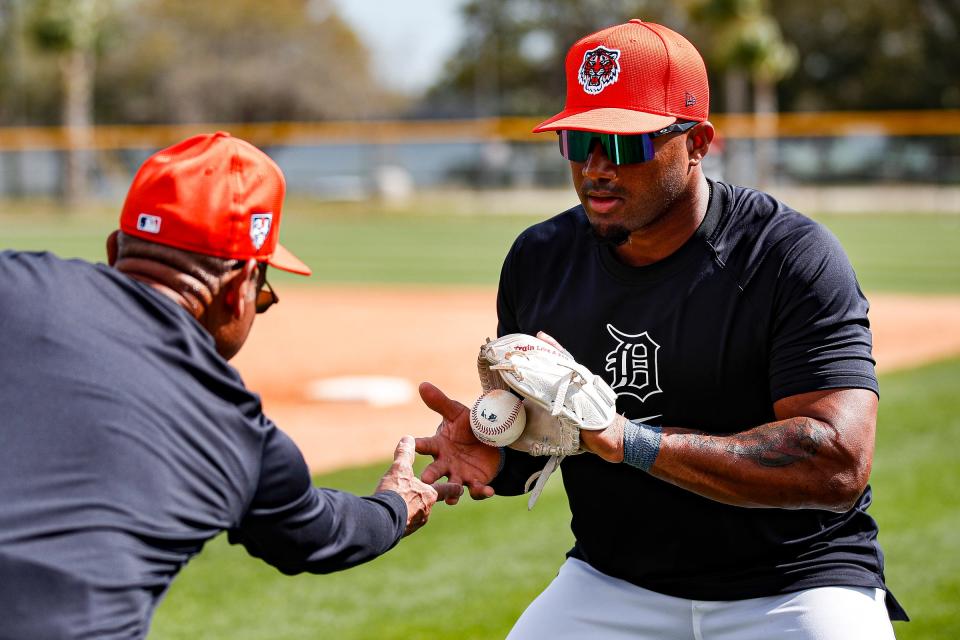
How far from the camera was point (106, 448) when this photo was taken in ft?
7.20

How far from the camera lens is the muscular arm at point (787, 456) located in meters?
2.90

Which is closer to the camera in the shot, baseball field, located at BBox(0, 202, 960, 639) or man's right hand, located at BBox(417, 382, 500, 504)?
man's right hand, located at BBox(417, 382, 500, 504)

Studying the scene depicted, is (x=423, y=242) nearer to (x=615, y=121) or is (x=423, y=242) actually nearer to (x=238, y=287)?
(x=615, y=121)

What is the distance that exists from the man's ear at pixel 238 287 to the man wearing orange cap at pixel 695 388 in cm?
92

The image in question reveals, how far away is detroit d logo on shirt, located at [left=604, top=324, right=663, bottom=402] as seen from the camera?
324 cm

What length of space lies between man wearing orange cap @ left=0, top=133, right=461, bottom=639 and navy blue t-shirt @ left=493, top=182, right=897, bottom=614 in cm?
98

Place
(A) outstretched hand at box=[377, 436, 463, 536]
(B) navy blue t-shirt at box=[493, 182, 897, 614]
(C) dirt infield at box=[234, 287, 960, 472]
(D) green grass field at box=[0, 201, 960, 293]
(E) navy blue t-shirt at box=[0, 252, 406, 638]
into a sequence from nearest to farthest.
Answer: (E) navy blue t-shirt at box=[0, 252, 406, 638], (B) navy blue t-shirt at box=[493, 182, 897, 614], (A) outstretched hand at box=[377, 436, 463, 536], (C) dirt infield at box=[234, 287, 960, 472], (D) green grass field at box=[0, 201, 960, 293]

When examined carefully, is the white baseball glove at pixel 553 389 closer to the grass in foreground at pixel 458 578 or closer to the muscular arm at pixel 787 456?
the muscular arm at pixel 787 456

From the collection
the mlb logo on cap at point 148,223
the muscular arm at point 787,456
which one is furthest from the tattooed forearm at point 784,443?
the mlb logo on cap at point 148,223

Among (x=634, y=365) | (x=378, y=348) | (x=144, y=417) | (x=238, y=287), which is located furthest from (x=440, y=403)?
(x=378, y=348)

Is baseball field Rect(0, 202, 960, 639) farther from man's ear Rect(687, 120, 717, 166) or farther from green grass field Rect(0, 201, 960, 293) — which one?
man's ear Rect(687, 120, 717, 166)

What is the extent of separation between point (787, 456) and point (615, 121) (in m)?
0.99

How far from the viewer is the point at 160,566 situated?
90.7 inches

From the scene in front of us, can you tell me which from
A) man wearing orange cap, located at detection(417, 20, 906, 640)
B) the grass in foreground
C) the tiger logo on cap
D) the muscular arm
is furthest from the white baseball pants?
the grass in foreground
